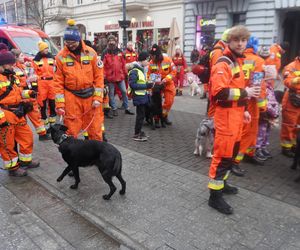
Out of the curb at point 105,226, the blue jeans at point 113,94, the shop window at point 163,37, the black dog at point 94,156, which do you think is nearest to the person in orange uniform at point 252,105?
the black dog at point 94,156

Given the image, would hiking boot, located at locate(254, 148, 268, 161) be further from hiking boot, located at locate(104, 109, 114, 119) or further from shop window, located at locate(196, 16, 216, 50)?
shop window, located at locate(196, 16, 216, 50)

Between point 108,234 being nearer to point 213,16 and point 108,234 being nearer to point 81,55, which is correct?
point 81,55

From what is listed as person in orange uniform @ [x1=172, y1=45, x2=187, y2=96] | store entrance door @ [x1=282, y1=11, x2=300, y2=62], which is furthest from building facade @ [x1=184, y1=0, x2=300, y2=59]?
person in orange uniform @ [x1=172, y1=45, x2=187, y2=96]

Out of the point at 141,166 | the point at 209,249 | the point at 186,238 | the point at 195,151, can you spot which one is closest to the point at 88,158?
the point at 141,166

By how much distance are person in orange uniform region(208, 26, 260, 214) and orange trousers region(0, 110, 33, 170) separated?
3.07 m

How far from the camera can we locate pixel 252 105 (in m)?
4.88

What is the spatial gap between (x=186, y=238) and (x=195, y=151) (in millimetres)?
2677

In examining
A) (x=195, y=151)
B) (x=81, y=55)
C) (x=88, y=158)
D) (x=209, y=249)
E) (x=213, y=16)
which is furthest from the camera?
(x=213, y=16)

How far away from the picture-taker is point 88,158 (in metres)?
4.16

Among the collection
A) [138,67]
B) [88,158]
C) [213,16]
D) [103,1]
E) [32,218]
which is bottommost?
[32,218]

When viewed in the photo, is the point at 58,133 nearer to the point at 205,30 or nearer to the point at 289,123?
the point at 289,123

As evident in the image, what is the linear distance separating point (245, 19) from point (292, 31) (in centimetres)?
332

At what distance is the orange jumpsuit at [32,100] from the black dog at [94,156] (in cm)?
147

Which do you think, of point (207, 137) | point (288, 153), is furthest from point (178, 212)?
point (288, 153)
